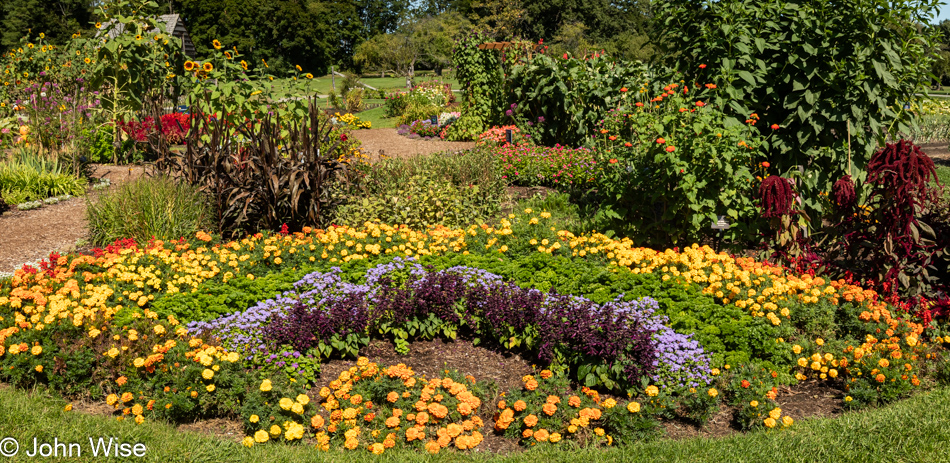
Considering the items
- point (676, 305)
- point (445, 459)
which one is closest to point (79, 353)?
point (445, 459)

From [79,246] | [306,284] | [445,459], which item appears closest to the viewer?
[445,459]

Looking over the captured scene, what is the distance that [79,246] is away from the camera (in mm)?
6430

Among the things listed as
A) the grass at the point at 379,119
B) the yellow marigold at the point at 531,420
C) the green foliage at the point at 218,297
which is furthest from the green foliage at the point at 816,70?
the grass at the point at 379,119

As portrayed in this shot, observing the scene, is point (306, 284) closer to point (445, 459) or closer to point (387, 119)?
point (445, 459)

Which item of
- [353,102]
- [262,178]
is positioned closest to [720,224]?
[262,178]

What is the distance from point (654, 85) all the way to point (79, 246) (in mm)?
5928

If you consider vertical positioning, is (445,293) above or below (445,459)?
above

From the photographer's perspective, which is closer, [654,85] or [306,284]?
[306,284]

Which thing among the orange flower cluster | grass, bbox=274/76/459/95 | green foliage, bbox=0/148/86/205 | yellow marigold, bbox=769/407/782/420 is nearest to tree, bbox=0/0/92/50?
grass, bbox=274/76/459/95

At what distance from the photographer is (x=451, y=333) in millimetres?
4566

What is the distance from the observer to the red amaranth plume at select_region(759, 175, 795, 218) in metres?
4.79

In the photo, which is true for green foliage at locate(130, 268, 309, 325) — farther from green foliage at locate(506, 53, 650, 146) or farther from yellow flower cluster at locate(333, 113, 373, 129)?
yellow flower cluster at locate(333, 113, 373, 129)

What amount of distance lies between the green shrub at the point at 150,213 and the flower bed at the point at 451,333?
748 millimetres

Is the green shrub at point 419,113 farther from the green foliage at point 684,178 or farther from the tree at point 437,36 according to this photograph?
the tree at point 437,36
